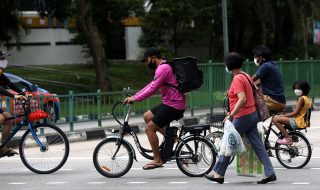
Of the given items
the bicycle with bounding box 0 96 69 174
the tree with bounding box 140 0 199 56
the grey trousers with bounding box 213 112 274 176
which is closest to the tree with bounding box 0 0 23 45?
the tree with bounding box 140 0 199 56

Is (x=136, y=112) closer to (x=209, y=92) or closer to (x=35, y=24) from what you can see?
(x=209, y=92)

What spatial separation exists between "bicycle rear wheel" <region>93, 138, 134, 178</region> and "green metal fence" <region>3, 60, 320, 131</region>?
696 centimetres

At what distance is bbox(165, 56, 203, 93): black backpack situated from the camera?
10812 millimetres

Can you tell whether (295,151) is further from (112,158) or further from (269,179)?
(112,158)

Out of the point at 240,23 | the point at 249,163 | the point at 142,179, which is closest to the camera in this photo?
the point at 249,163

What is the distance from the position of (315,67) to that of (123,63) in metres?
22.3

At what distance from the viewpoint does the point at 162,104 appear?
10.9 meters

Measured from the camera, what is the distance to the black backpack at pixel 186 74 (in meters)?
10.8

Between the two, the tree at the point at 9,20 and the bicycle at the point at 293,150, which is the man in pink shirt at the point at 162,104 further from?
the tree at the point at 9,20

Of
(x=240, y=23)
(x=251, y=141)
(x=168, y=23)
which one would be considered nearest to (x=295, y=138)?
(x=251, y=141)

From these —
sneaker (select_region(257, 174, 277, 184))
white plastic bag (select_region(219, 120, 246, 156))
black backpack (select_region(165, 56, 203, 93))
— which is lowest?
sneaker (select_region(257, 174, 277, 184))

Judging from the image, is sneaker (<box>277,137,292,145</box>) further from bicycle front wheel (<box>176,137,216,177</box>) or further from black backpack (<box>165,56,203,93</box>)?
black backpack (<box>165,56,203,93</box>)

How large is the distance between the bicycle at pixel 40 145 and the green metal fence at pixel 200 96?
597 centimetres

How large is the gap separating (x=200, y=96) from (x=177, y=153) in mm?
12356
